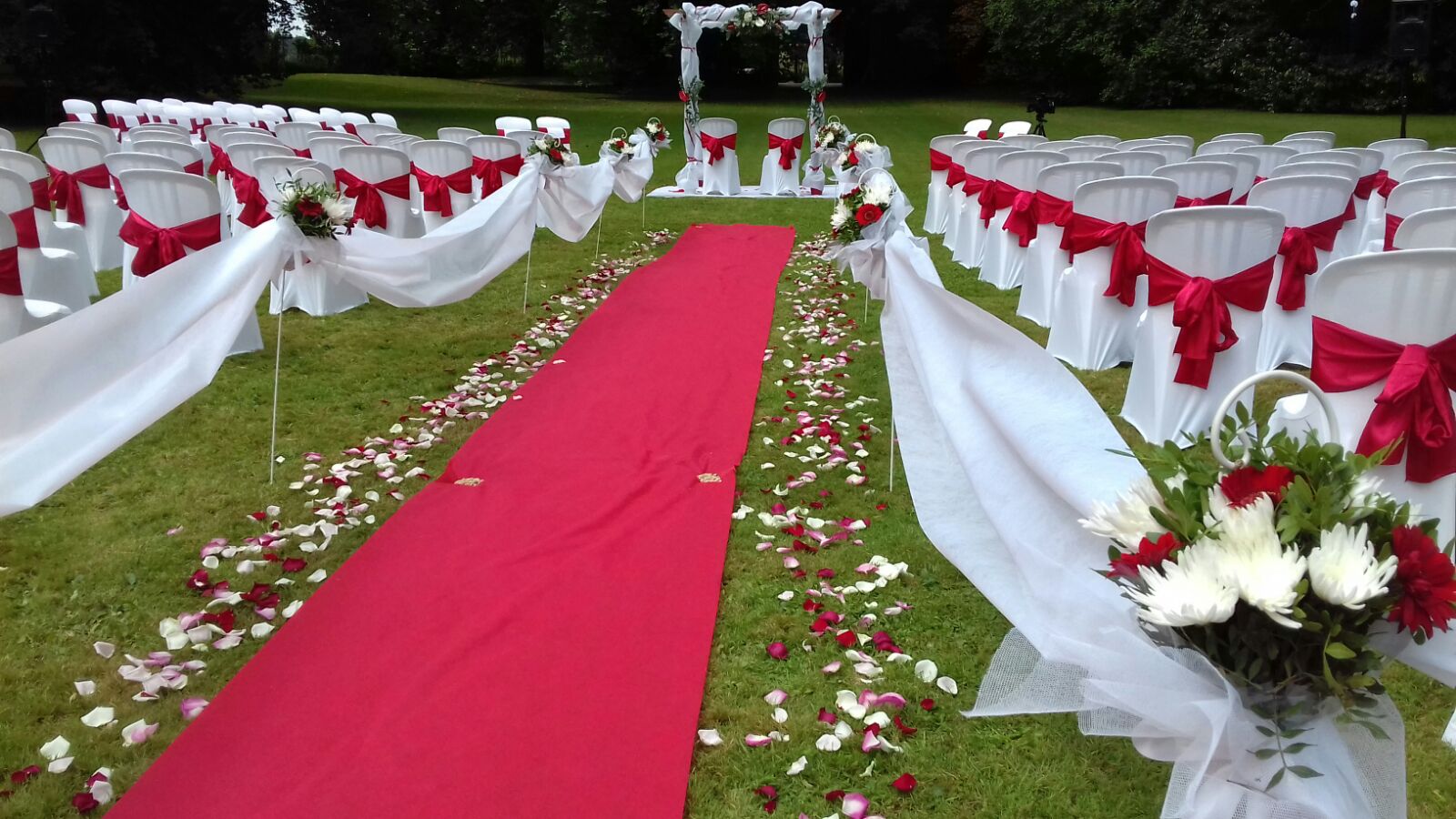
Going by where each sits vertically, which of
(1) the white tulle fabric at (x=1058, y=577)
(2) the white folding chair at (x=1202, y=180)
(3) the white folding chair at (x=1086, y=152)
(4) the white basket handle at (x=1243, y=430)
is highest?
(3) the white folding chair at (x=1086, y=152)

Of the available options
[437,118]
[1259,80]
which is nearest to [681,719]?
[437,118]

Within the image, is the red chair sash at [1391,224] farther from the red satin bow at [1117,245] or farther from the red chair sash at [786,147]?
the red chair sash at [786,147]

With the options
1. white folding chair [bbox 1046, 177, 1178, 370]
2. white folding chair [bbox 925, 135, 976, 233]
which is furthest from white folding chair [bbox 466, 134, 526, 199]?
white folding chair [bbox 1046, 177, 1178, 370]

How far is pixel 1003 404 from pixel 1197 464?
1.04 meters

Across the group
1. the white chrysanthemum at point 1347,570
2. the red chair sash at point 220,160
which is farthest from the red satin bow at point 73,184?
the white chrysanthemum at point 1347,570

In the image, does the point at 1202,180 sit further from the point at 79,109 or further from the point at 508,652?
the point at 79,109

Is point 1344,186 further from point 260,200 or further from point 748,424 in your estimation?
point 260,200

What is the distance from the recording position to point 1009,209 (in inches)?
315

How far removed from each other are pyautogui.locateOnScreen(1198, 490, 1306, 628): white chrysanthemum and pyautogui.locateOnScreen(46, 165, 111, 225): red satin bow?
8871 mm

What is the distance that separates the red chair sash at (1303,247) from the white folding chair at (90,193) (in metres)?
7.98

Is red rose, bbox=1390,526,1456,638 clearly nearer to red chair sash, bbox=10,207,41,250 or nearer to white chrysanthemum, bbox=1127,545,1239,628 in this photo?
white chrysanthemum, bbox=1127,545,1239,628

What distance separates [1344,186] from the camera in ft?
17.9

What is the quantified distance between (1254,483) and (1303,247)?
14.7 ft

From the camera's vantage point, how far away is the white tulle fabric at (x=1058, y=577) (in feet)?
5.46
